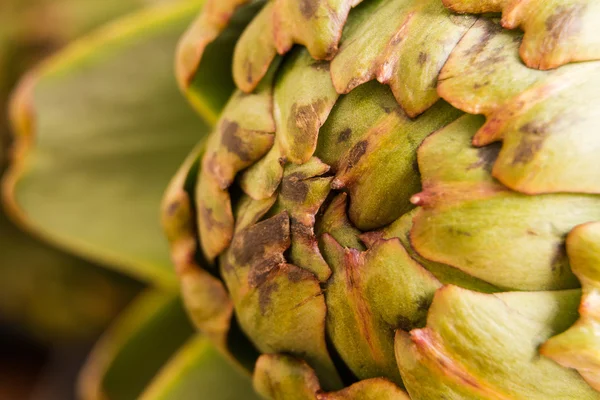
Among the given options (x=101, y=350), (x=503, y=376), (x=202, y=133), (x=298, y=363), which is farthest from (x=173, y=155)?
(x=503, y=376)

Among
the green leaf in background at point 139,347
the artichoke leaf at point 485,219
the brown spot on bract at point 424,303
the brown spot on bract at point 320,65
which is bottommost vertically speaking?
the green leaf in background at point 139,347

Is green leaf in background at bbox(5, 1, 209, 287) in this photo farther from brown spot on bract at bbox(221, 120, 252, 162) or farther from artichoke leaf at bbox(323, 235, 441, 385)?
artichoke leaf at bbox(323, 235, 441, 385)

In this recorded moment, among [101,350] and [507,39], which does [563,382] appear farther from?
[101,350]

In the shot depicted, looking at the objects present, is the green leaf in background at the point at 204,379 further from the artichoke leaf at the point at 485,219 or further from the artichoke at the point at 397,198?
the artichoke leaf at the point at 485,219

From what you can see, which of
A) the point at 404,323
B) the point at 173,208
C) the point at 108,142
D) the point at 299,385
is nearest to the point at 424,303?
the point at 404,323

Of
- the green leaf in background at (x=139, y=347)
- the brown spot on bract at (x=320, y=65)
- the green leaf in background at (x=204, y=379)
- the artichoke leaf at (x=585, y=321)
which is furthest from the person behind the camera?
the green leaf in background at (x=139, y=347)

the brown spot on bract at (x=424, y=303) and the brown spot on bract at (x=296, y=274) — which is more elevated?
the brown spot on bract at (x=296, y=274)

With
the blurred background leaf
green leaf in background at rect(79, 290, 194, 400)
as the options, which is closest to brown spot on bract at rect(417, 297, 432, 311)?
green leaf in background at rect(79, 290, 194, 400)

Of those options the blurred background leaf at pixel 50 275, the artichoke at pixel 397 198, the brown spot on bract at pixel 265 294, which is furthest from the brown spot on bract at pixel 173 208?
the blurred background leaf at pixel 50 275

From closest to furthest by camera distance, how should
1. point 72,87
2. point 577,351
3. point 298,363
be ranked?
point 577,351 < point 298,363 < point 72,87
